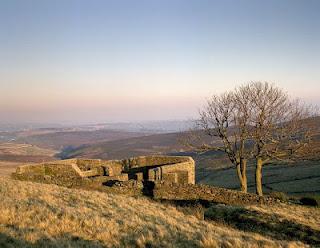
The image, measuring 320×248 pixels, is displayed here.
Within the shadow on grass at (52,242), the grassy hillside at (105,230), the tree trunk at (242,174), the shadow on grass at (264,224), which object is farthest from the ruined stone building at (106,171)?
the shadow on grass at (52,242)

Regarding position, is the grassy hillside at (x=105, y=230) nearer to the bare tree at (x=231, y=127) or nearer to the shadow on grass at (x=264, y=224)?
the shadow on grass at (x=264, y=224)

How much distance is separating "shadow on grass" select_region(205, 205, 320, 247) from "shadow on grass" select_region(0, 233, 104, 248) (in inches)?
378

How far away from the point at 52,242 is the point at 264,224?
477 inches

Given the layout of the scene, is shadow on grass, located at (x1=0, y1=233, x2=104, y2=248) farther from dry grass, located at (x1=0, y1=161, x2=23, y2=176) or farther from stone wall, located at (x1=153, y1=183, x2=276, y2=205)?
dry grass, located at (x1=0, y1=161, x2=23, y2=176)

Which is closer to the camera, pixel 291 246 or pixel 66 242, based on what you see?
pixel 66 242

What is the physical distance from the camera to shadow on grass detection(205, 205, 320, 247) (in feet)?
56.0

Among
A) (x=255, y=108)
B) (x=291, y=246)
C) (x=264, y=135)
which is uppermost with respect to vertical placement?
(x=255, y=108)

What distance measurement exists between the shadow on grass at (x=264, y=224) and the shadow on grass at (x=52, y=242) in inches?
378

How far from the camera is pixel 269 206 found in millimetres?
25109

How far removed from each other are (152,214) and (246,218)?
568cm

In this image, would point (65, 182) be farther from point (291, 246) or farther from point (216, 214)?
point (291, 246)

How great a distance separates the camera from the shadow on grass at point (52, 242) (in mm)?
10048

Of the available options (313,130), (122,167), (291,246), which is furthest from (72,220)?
(313,130)

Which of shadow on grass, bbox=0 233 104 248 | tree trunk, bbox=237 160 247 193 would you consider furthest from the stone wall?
shadow on grass, bbox=0 233 104 248
